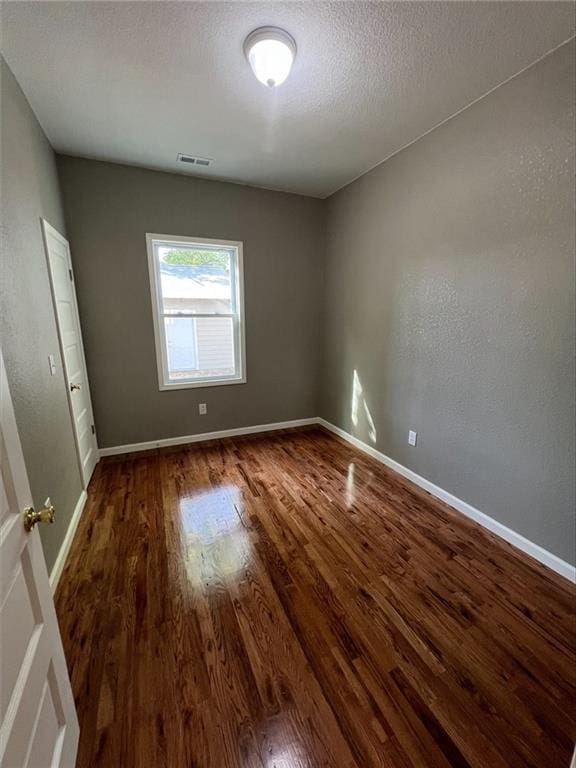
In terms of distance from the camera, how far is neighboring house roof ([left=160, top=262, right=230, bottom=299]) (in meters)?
3.24

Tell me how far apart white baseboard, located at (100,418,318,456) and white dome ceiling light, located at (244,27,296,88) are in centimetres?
306

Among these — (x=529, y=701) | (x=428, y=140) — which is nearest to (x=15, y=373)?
(x=529, y=701)

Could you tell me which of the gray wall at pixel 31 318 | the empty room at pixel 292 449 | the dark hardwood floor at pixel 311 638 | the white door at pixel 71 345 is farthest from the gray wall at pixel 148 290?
the dark hardwood floor at pixel 311 638

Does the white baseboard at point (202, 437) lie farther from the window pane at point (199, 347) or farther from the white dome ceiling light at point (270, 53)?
the white dome ceiling light at point (270, 53)

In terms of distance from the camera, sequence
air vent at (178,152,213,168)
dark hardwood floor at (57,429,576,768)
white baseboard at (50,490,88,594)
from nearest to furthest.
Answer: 1. dark hardwood floor at (57,429,576,768)
2. white baseboard at (50,490,88,594)
3. air vent at (178,152,213,168)

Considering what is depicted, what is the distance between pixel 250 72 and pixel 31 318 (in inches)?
71.7

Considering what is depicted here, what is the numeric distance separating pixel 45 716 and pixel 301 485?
2.04 metres

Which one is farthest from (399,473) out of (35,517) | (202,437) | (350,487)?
(35,517)

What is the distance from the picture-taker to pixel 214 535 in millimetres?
2104

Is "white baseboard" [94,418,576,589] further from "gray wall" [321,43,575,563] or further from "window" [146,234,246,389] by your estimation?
"window" [146,234,246,389]

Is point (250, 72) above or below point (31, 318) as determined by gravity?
above

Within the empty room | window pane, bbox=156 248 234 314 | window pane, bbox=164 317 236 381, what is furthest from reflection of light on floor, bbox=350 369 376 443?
window pane, bbox=156 248 234 314

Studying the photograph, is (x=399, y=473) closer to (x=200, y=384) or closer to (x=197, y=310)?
(x=200, y=384)

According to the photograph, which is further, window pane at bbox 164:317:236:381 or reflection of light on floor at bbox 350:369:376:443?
window pane at bbox 164:317:236:381
